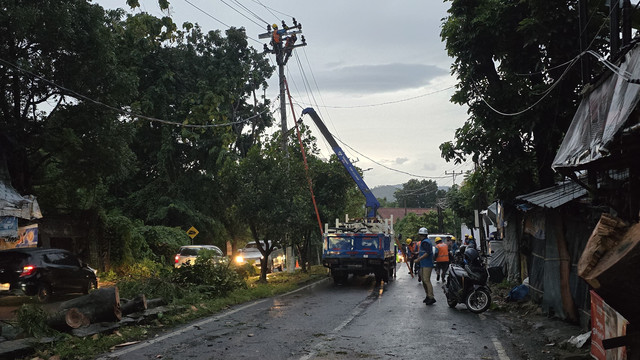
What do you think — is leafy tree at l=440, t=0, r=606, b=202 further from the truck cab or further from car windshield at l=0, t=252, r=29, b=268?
car windshield at l=0, t=252, r=29, b=268

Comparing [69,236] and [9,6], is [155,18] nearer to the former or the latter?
[9,6]

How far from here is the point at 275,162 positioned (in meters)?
20.7

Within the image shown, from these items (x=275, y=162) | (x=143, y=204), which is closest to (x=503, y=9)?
(x=275, y=162)

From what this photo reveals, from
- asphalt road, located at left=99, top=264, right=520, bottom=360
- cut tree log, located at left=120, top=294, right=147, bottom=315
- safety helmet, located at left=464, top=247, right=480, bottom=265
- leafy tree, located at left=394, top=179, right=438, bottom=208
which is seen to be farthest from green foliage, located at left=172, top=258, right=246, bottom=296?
leafy tree, located at left=394, top=179, right=438, bottom=208

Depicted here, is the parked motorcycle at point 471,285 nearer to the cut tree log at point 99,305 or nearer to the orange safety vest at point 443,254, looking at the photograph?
the orange safety vest at point 443,254

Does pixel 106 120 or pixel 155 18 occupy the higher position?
pixel 155 18

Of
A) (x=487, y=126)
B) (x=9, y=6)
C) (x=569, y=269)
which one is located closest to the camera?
(x=569, y=269)

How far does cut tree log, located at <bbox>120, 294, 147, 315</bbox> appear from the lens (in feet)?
35.0

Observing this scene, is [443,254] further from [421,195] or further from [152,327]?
[421,195]

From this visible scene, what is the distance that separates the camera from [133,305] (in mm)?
10844

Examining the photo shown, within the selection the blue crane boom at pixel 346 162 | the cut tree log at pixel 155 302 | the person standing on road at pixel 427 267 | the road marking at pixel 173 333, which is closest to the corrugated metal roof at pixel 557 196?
the person standing on road at pixel 427 267

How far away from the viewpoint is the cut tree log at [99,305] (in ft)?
31.7

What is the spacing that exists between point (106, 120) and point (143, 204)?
57.9ft

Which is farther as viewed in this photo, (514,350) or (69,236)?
(69,236)
